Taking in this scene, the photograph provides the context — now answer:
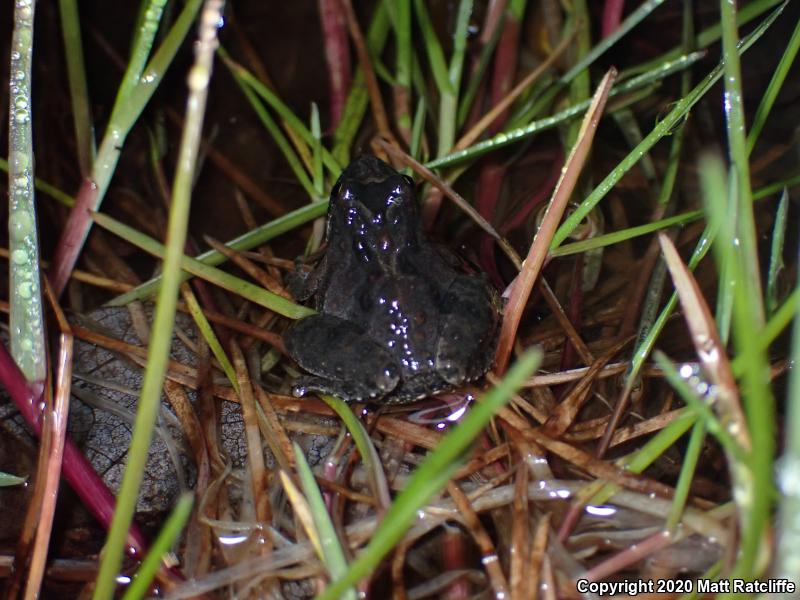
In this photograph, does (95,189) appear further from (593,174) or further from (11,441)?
(593,174)

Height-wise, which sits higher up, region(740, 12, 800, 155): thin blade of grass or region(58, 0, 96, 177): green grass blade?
region(58, 0, 96, 177): green grass blade

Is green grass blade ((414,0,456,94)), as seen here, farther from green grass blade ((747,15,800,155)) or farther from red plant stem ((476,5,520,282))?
green grass blade ((747,15,800,155))

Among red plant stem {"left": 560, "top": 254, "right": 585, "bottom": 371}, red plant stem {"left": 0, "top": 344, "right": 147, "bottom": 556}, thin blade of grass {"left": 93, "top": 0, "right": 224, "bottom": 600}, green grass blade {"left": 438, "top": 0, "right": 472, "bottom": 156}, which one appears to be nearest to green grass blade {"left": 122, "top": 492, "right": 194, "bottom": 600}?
thin blade of grass {"left": 93, "top": 0, "right": 224, "bottom": 600}

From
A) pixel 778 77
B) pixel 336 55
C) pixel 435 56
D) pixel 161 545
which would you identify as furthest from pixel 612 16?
pixel 161 545

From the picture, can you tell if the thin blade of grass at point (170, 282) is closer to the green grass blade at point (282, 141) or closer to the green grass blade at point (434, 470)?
the green grass blade at point (434, 470)

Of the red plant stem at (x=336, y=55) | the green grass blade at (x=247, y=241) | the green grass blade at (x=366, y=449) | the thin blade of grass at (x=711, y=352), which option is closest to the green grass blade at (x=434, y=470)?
the thin blade of grass at (x=711, y=352)

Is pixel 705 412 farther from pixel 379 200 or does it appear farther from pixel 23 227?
pixel 23 227
